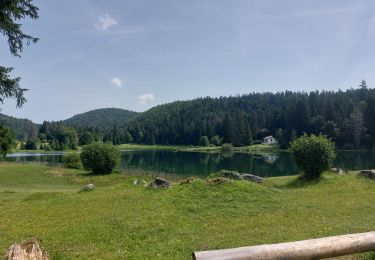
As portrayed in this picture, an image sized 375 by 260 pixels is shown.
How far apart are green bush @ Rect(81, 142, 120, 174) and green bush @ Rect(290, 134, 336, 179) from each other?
3780 centimetres

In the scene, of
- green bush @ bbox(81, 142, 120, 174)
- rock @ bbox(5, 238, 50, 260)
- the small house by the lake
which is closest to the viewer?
rock @ bbox(5, 238, 50, 260)

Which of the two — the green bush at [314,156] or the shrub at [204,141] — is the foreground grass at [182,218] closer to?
the green bush at [314,156]

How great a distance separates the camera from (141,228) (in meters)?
16.7

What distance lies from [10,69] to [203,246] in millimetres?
11989

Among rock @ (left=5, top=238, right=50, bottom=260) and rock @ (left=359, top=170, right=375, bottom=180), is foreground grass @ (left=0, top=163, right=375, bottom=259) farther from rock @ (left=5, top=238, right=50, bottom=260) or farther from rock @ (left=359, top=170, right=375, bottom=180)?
rock @ (left=5, top=238, right=50, bottom=260)

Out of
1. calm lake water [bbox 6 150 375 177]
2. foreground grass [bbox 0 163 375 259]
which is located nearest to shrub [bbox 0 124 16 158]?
foreground grass [bbox 0 163 375 259]

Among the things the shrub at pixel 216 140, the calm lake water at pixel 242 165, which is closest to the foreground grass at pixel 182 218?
the calm lake water at pixel 242 165

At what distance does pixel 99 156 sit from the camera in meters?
64.1

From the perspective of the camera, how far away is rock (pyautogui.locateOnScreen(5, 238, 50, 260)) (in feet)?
29.4

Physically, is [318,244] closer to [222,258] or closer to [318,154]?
[222,258]

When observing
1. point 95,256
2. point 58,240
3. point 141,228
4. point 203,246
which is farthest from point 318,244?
point 58,240

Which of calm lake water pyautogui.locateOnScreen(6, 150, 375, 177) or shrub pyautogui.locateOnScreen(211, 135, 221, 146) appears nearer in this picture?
calm lake water pyautogui.locateOnScreen(6, 150, 375, 177)

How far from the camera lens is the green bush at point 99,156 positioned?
63.9 meters

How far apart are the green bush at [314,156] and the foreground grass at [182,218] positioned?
126 inches
